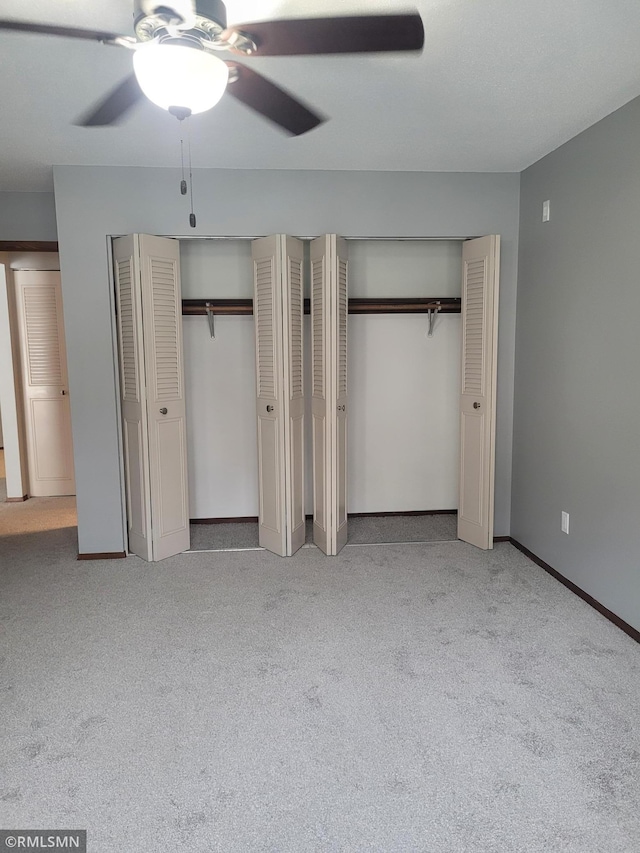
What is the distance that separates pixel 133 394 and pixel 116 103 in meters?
1.99

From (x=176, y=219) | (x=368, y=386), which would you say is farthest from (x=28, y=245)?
(x=368, y=386)

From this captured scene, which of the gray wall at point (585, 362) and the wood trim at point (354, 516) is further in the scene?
the wood trim at point (354, 516)

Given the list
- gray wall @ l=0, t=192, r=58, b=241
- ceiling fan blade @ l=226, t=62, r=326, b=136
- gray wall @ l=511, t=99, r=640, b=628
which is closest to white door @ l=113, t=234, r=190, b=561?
gray wall @ l=0, t=192, r=58, b=241

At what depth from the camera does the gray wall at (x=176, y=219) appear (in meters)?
3.66

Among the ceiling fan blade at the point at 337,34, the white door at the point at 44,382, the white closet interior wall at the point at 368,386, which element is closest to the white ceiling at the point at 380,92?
the ceiling fan blade at the point at 337,34

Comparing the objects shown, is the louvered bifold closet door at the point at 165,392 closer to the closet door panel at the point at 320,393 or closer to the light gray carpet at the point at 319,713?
the light gray carpet at the point at 319,713

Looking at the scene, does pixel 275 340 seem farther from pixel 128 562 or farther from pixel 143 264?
pixel 128 562

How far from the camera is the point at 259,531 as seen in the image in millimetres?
4145

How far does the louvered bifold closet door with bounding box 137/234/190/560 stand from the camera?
3609 mm

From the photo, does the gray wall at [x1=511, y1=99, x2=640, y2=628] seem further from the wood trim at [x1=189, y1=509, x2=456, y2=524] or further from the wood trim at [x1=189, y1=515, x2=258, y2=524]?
the wood trim at [x1=189, y1=515, x2=258, y2=524]

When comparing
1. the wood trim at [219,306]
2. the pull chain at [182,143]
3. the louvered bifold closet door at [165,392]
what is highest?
the pull chain at [182,143]

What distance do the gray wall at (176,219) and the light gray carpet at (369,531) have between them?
2.19ft

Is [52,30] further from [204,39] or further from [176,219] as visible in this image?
[176,219]

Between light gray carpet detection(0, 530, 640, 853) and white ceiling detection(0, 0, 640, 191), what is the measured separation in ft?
7.69
